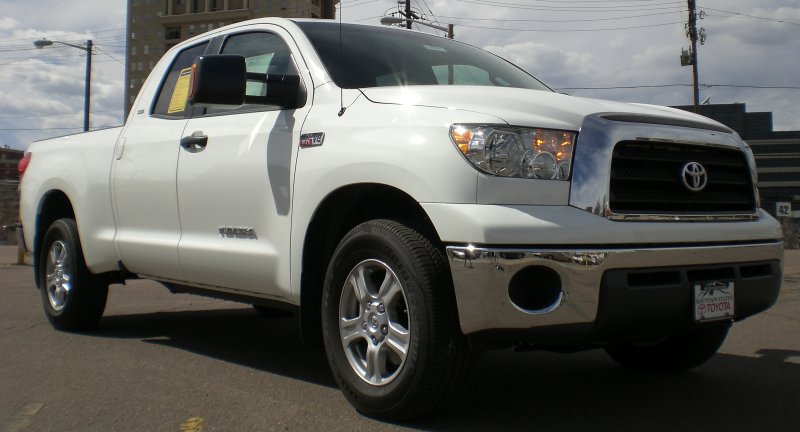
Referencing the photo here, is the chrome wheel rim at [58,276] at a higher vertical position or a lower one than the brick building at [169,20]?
lower

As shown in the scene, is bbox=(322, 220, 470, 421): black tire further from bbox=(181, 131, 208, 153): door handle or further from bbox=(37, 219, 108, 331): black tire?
bbox=(37, 219, 108, 331): black tire

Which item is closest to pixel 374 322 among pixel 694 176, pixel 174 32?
pixel 694 176

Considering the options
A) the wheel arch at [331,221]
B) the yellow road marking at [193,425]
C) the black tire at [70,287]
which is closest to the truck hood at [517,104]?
the wheel arch at [331,221]

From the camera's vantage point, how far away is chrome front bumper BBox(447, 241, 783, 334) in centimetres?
310

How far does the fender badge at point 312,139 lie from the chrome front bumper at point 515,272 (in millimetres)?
1061

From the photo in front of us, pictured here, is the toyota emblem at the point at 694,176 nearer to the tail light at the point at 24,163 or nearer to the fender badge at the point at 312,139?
the fender badge at the point at 312,139

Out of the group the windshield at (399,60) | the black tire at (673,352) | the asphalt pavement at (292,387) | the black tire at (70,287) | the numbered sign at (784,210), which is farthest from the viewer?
the numbered sign at (784,210)

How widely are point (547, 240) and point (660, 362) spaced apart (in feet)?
6.51

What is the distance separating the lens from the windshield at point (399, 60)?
4371mm

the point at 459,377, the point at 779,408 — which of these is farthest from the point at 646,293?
the point at 779,408

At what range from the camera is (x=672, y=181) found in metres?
3.53

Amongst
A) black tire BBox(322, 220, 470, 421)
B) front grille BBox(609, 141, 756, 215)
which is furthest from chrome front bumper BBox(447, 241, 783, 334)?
front grille BBox(609, 141, 756, 215)

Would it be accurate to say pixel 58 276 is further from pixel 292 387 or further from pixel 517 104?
pixel 517 104

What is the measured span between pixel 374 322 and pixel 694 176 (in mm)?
1490
